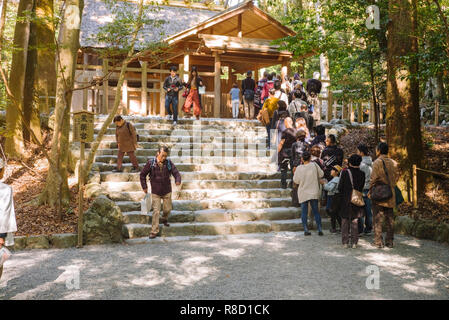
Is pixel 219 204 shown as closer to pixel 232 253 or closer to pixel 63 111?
pixel 232 253

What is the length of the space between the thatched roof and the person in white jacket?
11550 mm

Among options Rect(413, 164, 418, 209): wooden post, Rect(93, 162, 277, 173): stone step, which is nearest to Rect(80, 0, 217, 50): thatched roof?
Rect(93, 162, 277, 173): stone step

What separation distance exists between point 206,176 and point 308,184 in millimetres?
3030

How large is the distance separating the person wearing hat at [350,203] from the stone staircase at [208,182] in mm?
1483

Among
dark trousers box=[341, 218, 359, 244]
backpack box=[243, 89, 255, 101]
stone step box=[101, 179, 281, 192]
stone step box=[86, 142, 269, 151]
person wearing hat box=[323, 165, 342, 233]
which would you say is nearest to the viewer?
dark trousers box=[341, 218, 359, 244]

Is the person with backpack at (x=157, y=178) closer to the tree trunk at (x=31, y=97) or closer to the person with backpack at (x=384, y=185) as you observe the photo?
the person with backpack at (x=384, y=185)

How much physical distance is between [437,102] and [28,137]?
646 inches

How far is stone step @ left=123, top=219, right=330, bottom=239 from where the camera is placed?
7.39 m

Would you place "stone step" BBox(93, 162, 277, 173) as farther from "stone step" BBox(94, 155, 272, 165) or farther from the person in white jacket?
the person in white jacket

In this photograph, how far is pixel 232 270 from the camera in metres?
5.49

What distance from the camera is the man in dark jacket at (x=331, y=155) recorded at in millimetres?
7945

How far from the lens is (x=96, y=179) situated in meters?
8.74
